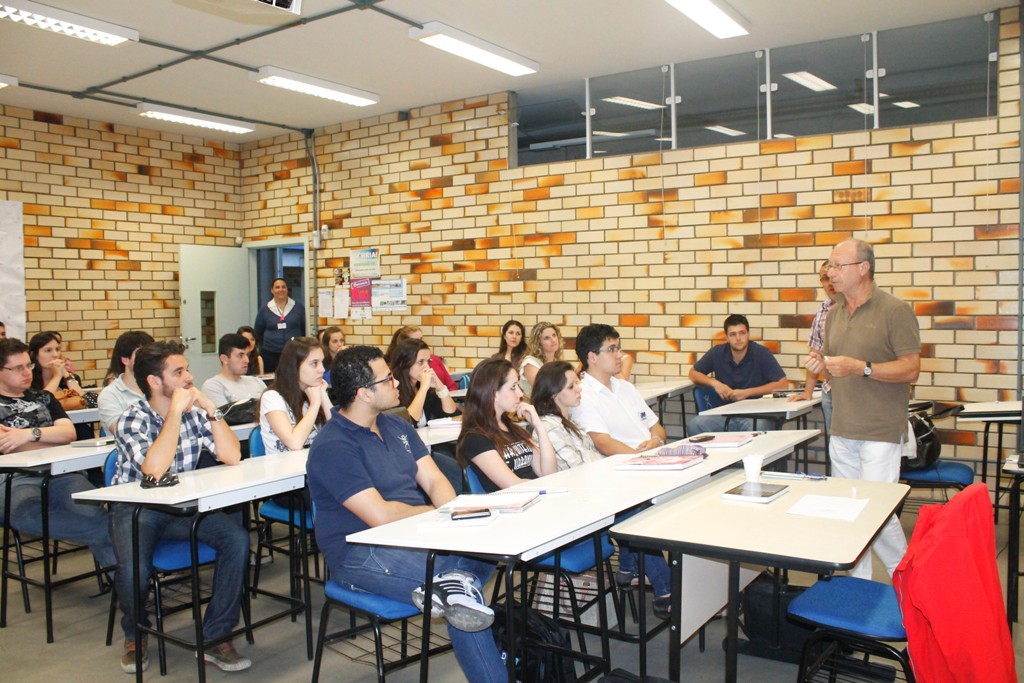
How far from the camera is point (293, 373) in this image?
393cm

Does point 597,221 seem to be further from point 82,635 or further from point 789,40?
point 82,635

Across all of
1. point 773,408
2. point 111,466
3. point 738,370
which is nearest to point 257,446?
point 111,466

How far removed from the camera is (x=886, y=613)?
2365 mm

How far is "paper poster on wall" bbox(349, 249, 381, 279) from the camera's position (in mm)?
8336

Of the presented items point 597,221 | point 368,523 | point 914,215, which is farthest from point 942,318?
point 368,523

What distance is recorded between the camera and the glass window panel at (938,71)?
17.9ft

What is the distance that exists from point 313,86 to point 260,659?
494 cm

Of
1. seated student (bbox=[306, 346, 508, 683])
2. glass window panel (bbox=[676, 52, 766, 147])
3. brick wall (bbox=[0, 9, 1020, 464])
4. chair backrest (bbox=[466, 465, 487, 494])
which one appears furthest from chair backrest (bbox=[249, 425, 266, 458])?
glass window panel (bbox=[676, 52, 766, 147])

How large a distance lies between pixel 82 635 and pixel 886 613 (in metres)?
3.30

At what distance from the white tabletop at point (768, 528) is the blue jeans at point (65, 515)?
245cm

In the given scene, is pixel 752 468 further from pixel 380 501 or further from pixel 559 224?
pixel 559 224

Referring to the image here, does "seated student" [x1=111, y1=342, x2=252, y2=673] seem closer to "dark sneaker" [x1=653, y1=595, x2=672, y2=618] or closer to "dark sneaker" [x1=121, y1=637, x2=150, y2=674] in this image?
"dark sneaker" [x1=121, y1=637, x2=150, y2=674]

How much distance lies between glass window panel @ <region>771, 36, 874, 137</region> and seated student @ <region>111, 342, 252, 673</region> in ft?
15.5

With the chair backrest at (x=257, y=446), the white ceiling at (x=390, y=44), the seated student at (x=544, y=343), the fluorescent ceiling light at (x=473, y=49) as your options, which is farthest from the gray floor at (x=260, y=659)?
the fluorescent ceiling light at (x=473, y=49)
